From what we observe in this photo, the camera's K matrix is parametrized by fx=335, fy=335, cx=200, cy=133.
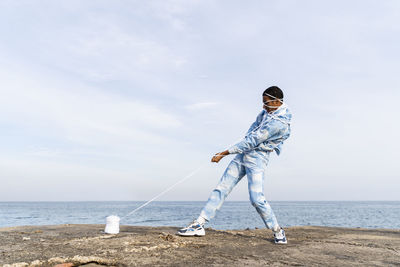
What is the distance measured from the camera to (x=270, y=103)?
506cm

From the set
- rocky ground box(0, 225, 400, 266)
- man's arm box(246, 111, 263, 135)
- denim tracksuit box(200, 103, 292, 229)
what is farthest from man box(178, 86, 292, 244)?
rocky ground box(0, 225, 400, 266)

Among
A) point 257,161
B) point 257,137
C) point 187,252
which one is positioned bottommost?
point 187,252

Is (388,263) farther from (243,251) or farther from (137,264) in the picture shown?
(137,264)

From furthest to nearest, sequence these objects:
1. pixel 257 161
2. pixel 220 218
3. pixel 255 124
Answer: pixel 220 218 < pixel 255 124 < pixel 257 161

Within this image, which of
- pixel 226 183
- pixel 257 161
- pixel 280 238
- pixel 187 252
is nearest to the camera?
pixel 187 252

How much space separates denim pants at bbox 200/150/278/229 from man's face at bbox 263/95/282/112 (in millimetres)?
686

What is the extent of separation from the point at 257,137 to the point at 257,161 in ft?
1.30

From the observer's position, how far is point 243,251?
4090 mm

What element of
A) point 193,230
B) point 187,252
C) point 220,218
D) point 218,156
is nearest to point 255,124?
point 218,156

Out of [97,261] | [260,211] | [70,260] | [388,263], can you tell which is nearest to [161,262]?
[97,261]

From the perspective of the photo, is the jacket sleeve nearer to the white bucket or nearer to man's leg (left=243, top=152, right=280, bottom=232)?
man's leg (left=243, top=152, right=280, bottom=232)

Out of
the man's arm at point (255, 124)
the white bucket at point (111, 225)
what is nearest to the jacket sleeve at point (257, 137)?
the man's arm at point (255, 124)

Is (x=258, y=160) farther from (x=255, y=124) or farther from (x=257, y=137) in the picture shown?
(x=255, y=124)

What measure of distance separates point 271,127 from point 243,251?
180 centimetres
